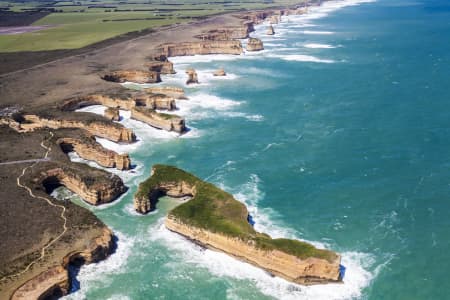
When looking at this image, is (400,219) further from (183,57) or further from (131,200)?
(183,57)

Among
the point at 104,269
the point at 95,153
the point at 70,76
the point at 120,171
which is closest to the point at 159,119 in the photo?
the point at 95,153

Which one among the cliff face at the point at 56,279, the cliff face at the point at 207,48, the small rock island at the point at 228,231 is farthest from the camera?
the cliff face at the point at 207,48

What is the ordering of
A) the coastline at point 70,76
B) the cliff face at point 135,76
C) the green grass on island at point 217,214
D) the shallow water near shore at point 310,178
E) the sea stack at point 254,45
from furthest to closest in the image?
the sea stack at point 254,45 → the cliff face at point 135,76 → the coastline at point 70,76 → the green grass on island at point 217,214 → the shallow water near shore at point 310,178

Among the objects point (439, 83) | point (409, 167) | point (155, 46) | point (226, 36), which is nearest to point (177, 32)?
point (226, 36)

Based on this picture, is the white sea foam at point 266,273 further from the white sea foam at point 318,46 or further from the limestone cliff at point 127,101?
the white sea foam at point 318,46

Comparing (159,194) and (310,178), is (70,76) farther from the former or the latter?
(310,178)

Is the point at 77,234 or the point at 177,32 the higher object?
the point at 177,32

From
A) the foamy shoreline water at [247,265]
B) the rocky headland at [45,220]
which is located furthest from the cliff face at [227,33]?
the foamy shoreline water at [247,265]
